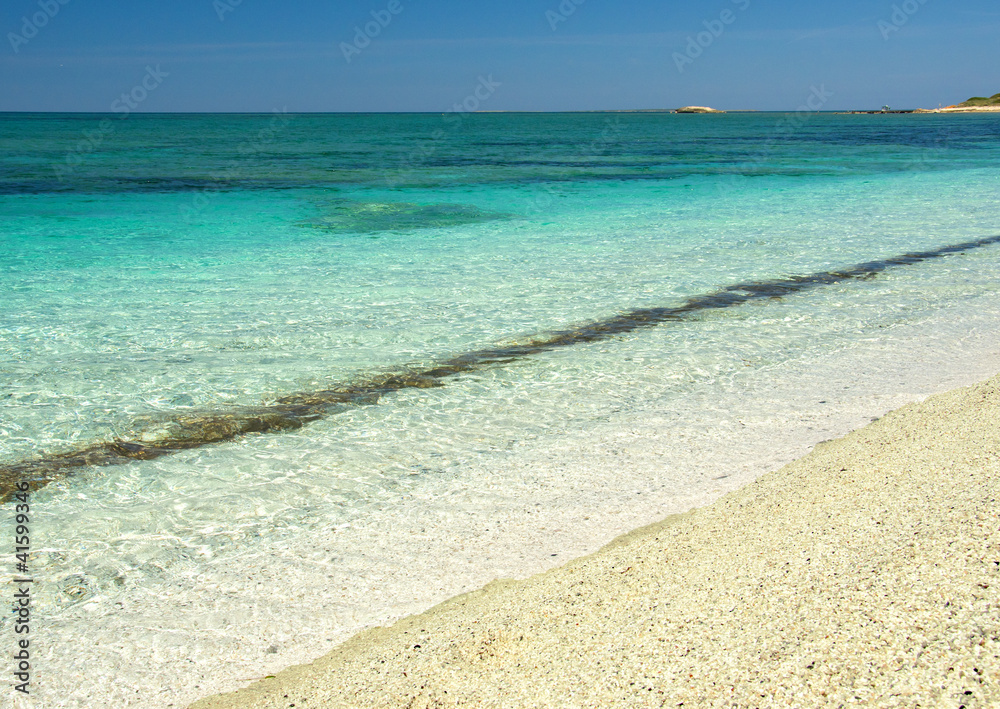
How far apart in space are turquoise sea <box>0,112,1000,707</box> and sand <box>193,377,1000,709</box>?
32cm

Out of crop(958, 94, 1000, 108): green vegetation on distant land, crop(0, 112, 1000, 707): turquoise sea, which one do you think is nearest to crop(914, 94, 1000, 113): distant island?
crop(958, 94, 1000, 108): green vegetation on distant land

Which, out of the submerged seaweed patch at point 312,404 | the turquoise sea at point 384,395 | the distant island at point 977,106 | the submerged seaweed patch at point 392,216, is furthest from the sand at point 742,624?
the distant island at point 977,106

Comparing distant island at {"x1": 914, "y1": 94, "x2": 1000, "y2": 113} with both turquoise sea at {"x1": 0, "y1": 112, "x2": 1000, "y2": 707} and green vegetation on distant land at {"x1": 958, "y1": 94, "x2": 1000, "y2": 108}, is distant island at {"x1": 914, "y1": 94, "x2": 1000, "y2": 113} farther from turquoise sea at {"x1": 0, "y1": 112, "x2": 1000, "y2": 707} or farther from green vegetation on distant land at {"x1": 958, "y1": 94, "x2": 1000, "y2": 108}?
turquoise sea at {"x1": 0, "y1": 112, "x2": 1000, "y2": 707}

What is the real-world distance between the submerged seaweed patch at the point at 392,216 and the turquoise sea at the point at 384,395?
1.71ft

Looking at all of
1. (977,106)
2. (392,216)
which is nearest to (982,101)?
(977,106)

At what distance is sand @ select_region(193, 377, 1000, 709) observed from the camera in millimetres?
2119

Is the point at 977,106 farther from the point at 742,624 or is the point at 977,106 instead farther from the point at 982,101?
the point at 742,624

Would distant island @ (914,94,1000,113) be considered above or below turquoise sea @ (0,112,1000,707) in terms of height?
above

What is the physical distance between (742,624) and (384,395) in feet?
11.7

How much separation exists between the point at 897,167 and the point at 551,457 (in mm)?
29438

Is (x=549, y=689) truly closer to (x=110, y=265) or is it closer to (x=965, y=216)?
(x=110, y=265)

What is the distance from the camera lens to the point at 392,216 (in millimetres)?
16250

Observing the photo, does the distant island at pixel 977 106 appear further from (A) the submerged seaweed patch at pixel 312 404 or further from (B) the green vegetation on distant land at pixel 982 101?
(A) the submerged seaweed patch at pixel 312 404

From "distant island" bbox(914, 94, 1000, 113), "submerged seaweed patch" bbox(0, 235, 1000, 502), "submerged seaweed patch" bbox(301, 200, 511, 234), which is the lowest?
"submerged seaweed patch" bbox(0, 235, 1000, 502)
